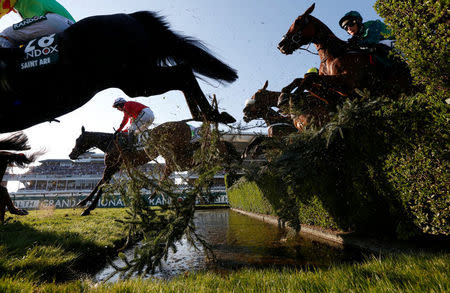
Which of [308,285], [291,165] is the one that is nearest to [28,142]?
[291,165]

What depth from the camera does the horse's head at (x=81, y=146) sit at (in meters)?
6.14

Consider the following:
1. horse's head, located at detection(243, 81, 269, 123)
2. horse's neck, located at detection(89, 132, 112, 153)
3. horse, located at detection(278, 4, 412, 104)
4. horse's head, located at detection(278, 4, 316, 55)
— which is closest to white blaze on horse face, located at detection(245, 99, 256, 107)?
horse's head, located at detection(243, 81, 269, 123)

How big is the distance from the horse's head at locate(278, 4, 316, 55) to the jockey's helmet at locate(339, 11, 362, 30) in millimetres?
595

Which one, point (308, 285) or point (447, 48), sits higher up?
point (447, 48)

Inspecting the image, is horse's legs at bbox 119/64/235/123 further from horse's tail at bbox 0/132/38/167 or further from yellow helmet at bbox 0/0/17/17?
horse's tail at bbox 0/132/38/167

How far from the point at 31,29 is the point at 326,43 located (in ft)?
15.4

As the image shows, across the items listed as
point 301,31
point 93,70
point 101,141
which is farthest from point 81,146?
point 301,31

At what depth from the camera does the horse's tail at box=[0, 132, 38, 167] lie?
4.38 meters

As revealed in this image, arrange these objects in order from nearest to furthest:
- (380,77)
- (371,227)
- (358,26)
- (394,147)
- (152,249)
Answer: (152,249)
(394,147)
(371,227)
(380,77)
(358,26)

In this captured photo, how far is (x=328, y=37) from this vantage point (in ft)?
14.6

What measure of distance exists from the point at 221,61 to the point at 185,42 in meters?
0.42

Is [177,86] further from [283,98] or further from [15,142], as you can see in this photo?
[15,142]

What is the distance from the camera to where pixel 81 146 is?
6.20 metres

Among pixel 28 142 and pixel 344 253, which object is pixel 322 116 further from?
pixel 28 142
